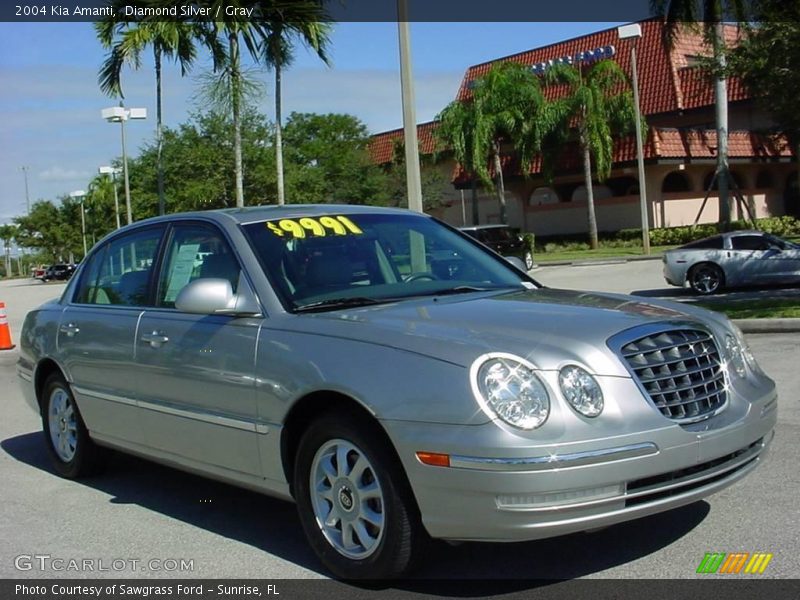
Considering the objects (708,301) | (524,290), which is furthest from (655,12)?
(524,290)

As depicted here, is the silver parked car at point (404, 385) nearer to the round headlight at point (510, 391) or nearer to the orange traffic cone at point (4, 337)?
the round headlight at point (510, 391)

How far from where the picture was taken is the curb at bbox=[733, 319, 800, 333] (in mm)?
12539

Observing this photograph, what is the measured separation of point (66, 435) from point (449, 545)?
3.32 meters

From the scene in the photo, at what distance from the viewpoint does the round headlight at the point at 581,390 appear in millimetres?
3990

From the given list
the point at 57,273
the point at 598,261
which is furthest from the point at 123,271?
the point at 57,273

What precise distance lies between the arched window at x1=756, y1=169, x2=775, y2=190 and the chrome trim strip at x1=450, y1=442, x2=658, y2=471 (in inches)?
1886

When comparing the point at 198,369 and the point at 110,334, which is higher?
the point at 110,334

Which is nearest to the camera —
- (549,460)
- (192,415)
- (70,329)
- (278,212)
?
(549,460)

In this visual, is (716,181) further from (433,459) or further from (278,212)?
(433,459)

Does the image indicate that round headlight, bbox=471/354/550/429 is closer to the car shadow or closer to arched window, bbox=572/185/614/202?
the car shadow

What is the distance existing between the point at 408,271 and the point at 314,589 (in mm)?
1903

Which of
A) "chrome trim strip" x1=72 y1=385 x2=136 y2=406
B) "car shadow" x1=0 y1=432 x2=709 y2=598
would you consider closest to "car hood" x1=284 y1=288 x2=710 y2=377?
"car shadow" x1=0 y1=432 x2=709 y2=598

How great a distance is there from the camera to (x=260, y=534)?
543cm

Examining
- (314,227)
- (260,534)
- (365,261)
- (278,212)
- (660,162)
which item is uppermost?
(660,162)
